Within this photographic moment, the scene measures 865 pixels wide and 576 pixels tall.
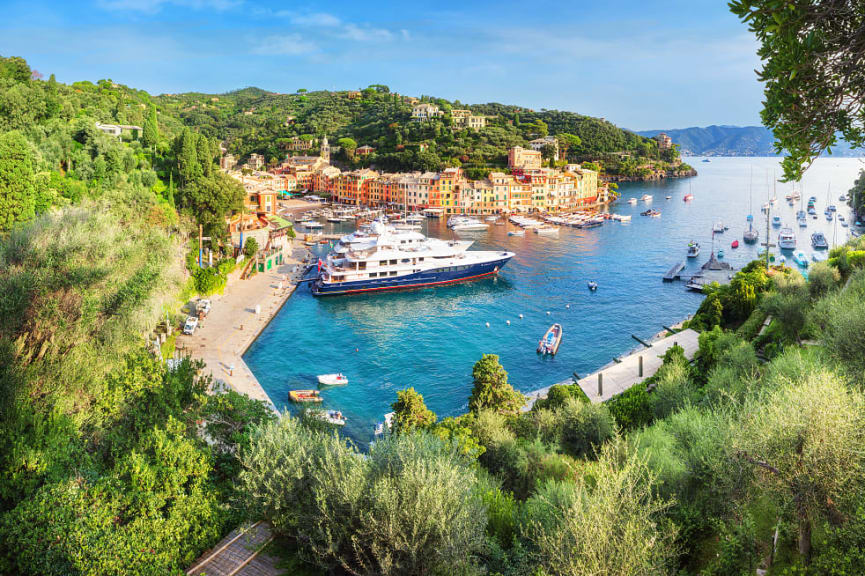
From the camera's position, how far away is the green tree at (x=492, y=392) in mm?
12865

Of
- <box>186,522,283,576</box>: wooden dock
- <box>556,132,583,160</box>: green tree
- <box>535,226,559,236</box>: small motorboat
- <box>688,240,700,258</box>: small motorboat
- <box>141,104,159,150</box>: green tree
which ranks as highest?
<box>556,132,583,160</box>: green tree

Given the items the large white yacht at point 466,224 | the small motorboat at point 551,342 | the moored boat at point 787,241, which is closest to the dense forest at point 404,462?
the small motorboat at point 551,342

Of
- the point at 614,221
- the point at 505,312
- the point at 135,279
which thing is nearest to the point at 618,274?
the point at 505,312

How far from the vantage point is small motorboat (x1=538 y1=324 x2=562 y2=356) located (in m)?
19.5

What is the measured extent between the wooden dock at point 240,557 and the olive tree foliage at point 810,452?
17.0 ft

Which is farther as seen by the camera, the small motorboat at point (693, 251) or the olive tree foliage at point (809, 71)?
the small motorboat at point (693, 251)

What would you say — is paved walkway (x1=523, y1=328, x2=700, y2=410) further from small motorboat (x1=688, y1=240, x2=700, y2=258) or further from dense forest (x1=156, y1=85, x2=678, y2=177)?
dense forest (x1=156, y1=85, x2=678, y2=177)

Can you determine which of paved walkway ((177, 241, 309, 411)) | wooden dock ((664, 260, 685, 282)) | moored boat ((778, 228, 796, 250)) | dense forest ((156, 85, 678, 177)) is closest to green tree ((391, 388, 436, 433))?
paved walkway ((177, 241, 309, 411))

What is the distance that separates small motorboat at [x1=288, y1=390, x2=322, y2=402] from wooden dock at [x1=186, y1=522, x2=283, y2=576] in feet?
29.7

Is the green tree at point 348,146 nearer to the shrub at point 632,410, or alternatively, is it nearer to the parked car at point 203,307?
the parked car at point 203,307

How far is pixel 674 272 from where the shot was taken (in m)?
30.2

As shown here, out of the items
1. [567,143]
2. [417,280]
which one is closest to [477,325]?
[417,280]

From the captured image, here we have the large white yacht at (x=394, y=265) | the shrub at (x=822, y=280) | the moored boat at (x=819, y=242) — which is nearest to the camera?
the shrub at (x=822, y=280)

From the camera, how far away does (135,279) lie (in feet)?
32.5
